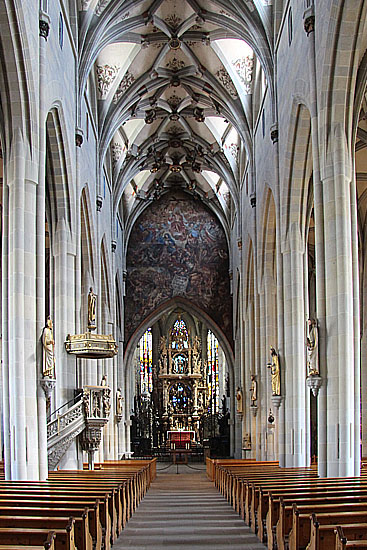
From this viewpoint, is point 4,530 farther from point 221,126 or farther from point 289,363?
point 221,126

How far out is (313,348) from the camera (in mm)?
14719

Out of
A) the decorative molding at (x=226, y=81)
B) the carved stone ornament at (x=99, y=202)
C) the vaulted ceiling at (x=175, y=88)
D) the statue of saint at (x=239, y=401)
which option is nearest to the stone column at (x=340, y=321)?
the vaulted ceiling at (x=175, y=88)

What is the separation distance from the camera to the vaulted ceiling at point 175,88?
78.6ft

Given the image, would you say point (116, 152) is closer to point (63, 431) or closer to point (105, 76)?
point (105, 76)

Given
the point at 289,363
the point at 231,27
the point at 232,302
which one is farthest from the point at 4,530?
the point at 232,302

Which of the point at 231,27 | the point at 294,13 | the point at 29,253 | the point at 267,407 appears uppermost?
the point at 231,27

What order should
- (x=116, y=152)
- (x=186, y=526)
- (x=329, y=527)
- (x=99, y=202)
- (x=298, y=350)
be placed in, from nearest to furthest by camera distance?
1. (x=329, y=527)
2. (x=186, y=526)
3. (x=298, y=350)
4. (x=99, y=202)
5. (x=116, y=152)

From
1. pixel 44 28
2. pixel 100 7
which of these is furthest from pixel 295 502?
pixel 100 7

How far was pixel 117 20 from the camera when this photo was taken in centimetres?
2448

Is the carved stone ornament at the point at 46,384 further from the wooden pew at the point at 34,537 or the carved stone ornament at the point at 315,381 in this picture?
the wooden pew at the point at 34,537

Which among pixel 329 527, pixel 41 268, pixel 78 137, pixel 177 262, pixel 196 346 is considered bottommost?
pixel 196 346

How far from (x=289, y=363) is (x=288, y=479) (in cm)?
679

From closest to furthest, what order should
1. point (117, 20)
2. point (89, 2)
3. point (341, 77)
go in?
point (341, 77)
point (89, 2)
point (117, 20)

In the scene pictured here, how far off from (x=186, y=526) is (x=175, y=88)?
24.2 meters
